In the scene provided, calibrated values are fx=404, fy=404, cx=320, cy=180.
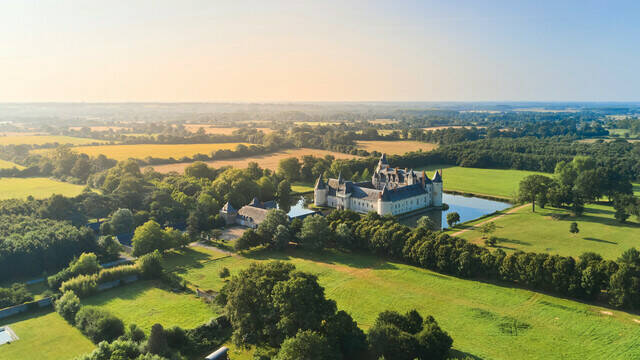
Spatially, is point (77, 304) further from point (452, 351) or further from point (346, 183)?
point (346, 183)

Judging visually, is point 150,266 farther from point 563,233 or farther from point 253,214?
point 563,233

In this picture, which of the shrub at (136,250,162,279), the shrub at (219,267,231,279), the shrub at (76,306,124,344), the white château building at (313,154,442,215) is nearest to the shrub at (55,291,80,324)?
the shrub at (76,306,124,344)

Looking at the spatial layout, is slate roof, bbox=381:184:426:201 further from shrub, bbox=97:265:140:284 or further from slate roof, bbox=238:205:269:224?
shrub, bbox=97:265:140:284

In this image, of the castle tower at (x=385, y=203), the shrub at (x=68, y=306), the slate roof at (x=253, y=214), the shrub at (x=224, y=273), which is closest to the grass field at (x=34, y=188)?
the slate roof at (x=253, y=214)

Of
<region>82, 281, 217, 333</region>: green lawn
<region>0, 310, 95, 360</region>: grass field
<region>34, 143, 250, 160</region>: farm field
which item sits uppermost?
<region>34, 143, 250, 160</region>: farm field

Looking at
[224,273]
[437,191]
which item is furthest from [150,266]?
[437,191]

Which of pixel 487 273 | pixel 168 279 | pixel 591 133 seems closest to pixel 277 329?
pixel 168 279
